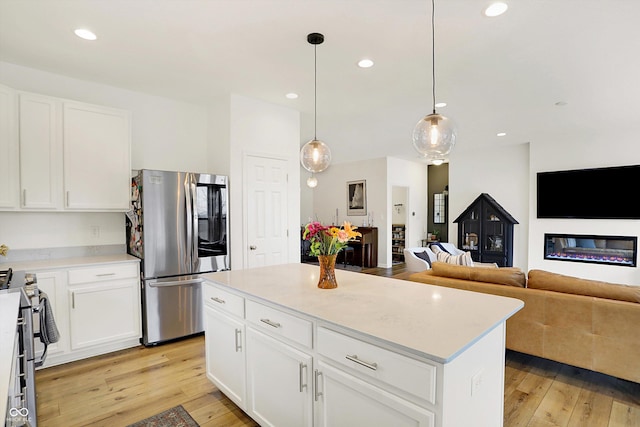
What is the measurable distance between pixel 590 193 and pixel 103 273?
6943mm

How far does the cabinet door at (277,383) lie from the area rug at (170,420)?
1.48 feet

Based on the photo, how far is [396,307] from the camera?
64.6 inches

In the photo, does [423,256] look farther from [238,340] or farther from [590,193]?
[238,340]

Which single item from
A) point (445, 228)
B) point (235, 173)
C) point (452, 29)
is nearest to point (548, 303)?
point (452, 29)

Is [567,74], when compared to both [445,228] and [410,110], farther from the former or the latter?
[445,228]

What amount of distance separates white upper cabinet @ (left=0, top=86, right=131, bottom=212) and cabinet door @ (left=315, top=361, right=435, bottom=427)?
2847mm

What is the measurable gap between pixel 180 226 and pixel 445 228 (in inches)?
282

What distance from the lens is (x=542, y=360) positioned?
2.99 meters

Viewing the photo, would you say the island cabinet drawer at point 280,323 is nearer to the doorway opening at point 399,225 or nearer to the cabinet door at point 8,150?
the cabinet door at point 8,150

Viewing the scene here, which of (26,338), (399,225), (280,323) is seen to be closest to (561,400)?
(280,323)

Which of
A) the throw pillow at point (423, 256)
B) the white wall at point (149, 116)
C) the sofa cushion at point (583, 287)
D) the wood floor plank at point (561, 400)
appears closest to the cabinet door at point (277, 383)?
the wood floor plank at point (561, 400)

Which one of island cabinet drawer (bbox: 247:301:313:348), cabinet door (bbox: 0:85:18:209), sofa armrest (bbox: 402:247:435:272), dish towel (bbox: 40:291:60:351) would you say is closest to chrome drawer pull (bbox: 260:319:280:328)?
island cabinet drawer (bbox: 247:301:313:348)

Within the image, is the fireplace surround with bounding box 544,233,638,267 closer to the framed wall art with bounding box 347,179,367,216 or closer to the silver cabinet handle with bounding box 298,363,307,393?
the framed wall art with bounding box 347,179,367,216

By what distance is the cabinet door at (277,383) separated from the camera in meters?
1.61
